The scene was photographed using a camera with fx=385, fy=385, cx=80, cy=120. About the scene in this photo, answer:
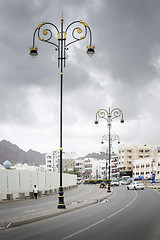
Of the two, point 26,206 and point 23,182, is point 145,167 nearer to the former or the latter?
point 23,182

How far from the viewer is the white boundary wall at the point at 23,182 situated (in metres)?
37.2

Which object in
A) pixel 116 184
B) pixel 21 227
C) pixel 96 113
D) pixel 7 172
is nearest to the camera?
pixel 21 227

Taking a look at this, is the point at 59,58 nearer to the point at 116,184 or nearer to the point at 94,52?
the point at 94,52

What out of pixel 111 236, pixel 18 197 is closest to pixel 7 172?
pixel 18 197

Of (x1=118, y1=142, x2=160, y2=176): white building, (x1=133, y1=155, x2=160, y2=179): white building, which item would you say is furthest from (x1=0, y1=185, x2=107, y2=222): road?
(x1=118, y1=142, x2=160, y2=176): white building

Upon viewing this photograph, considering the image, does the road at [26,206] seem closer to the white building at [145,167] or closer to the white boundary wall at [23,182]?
the white boundary wall at [23,182]

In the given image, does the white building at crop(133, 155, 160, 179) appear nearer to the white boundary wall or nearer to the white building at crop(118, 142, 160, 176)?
the white building at crop(118, 142, 160, 176)

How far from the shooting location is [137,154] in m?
185

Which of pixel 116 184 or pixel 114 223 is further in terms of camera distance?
pixel 116 184

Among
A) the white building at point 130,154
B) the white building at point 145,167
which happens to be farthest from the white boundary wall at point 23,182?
the white building at point 130,154

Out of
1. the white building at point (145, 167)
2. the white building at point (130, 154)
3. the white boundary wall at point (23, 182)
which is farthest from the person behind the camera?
the white building at point (130, 154)

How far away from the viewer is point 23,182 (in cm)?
4197

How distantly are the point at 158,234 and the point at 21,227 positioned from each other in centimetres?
534

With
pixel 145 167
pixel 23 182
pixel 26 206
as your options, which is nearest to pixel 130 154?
pixel 145 167
